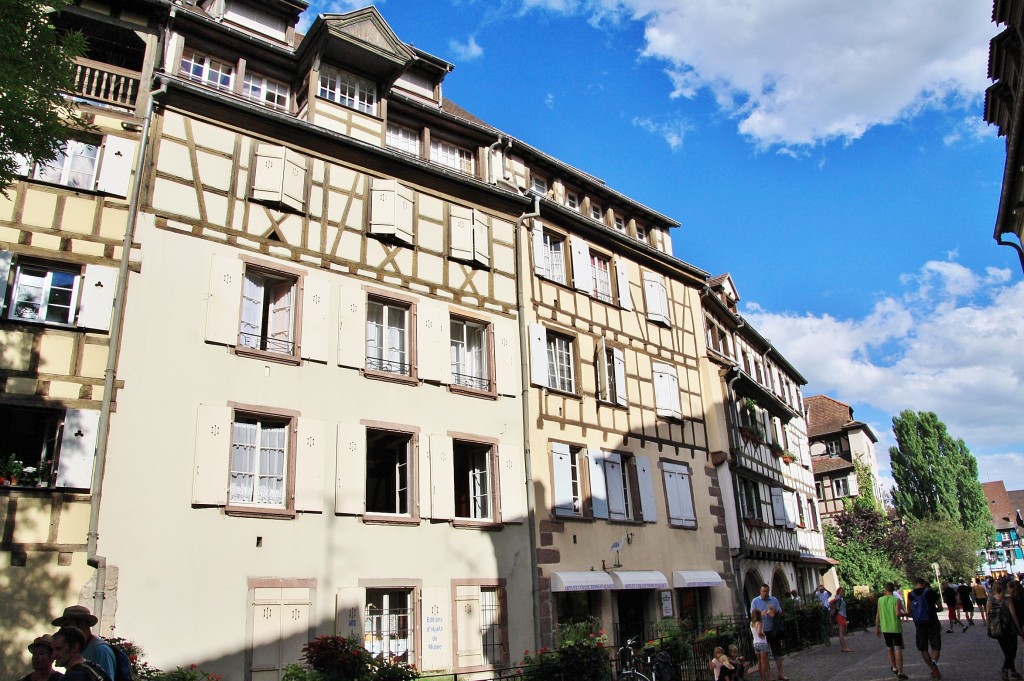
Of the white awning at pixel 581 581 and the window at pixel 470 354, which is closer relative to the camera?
the white awning at pixel 581 581

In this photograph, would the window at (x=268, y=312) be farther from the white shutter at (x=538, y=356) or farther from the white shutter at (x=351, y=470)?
the white shutter at (x=538, y=356)

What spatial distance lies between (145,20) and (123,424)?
23.3ft

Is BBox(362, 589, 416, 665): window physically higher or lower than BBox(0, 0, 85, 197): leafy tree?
lower

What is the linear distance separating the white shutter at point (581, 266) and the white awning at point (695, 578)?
6.89 meters

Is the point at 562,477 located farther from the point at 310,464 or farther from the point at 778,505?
the point at 778,505

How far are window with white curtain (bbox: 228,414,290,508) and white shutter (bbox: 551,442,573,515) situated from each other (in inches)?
228

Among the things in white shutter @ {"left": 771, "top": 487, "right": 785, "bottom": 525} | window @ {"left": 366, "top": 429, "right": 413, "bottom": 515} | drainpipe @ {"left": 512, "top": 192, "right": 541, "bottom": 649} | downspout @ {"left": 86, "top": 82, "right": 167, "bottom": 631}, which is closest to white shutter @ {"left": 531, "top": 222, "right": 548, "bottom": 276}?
drainpipe @ {"left": 512, "top": 192, "right": 541, "bottom": 649}

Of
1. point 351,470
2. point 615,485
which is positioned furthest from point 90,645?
point 615,485

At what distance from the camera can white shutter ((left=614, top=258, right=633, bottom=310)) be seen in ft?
65.2

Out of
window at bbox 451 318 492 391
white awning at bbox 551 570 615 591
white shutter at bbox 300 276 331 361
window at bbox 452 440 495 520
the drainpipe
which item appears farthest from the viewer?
window at bbox 451 318 492 391

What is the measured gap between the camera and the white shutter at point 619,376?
18.5m

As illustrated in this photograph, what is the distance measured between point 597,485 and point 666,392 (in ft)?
12.9

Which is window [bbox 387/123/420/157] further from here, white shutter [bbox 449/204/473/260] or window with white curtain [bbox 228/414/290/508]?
window with white curtain [bbox 228/414/290/508]

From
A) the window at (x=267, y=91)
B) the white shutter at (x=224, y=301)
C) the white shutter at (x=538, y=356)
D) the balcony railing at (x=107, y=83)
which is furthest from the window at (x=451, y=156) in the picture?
the balcony railing at (x=107, y=83)
